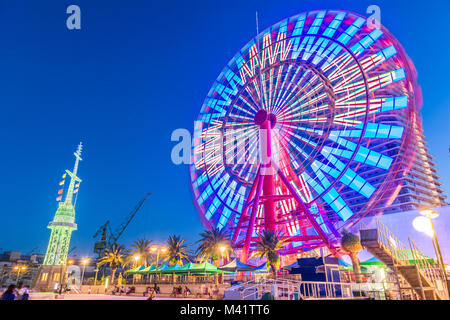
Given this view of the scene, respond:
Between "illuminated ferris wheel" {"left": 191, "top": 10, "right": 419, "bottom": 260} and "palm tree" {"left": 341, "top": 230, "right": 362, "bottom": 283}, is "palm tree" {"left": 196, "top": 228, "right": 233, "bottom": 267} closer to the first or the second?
"illuminated ferris wheel" {"left": 191, "top": 10, "right": 419, "bottom": 260}

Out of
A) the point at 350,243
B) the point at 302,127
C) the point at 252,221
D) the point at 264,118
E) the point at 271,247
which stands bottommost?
the point at 350,243

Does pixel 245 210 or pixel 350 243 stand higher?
pixel 245 210

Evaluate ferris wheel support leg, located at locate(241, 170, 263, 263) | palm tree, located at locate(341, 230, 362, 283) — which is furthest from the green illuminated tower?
palm tree, located at locate(341, 230, 362, 283)

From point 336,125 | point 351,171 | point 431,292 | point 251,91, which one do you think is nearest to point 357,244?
point 351,171

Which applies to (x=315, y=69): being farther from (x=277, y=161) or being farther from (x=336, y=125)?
(x=277, y=161)

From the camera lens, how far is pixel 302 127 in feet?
84.3

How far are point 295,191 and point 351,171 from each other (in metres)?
4.93

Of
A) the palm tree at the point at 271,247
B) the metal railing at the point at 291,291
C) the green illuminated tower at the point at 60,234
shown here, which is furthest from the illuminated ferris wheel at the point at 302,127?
the green illuminated tower at the point at 60,234

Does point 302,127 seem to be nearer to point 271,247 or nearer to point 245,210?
point 245,210

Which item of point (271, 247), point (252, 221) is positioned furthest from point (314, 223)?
point (252, 221)

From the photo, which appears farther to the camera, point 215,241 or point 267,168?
point 215,241

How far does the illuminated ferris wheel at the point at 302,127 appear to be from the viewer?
20891mm

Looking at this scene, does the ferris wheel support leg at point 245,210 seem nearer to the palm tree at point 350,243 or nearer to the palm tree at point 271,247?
the palm tree at point 271,247

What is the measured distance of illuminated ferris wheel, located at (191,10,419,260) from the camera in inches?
822
